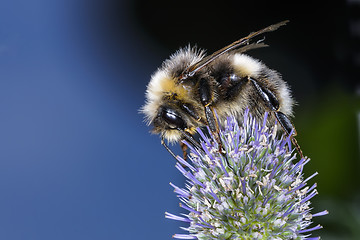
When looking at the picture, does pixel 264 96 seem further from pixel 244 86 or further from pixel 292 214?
pixel 292 214

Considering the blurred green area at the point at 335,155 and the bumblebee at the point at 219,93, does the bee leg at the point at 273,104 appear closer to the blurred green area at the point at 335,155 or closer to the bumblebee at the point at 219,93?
the bumblebee at the point at 219,93

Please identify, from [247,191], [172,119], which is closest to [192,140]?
[172,119]

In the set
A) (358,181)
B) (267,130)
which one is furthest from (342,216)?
(267,130)

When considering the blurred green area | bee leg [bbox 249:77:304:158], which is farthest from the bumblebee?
the blurred green area

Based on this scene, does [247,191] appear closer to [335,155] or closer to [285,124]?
[285,124]

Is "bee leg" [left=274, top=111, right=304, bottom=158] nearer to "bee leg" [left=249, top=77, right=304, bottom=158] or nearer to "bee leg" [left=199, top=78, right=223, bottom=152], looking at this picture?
"bee leg" [left=249, top=77, right=304, bottom=158]

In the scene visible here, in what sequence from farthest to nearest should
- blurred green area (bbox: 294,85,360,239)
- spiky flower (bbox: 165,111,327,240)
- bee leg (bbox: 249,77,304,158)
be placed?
blurred green area (bbox: 294,85,360,239), bee leg (bbox: 249,77,304,158), spiky flower (bbox: 165,111,327,240)
